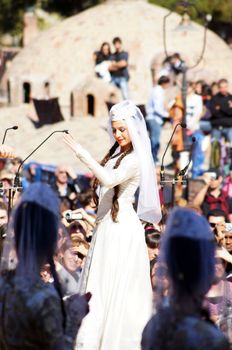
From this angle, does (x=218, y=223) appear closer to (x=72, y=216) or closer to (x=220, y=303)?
(x=72, y=216)

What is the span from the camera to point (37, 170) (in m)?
20.3

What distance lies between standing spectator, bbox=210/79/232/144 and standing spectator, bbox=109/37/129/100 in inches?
181

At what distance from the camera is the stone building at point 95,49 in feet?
124

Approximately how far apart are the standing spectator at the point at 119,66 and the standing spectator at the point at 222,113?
461 cm

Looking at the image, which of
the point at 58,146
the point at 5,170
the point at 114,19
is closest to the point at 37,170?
the point at 5,170

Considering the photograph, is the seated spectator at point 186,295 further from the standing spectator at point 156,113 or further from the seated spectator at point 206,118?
the seated spectator at point 206,118

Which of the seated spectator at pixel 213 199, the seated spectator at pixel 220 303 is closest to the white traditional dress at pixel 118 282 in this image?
the seated spectator at pixel 220 303

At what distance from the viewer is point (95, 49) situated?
3853 centimetres

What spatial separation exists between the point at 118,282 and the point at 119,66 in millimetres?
17874

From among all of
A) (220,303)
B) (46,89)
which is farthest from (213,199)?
(46,89)

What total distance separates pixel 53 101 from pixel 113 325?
2139 cm

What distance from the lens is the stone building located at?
37.7m

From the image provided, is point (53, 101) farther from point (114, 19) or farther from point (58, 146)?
point (114, 19)

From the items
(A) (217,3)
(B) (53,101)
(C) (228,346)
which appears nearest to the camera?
(C) (228,346)
